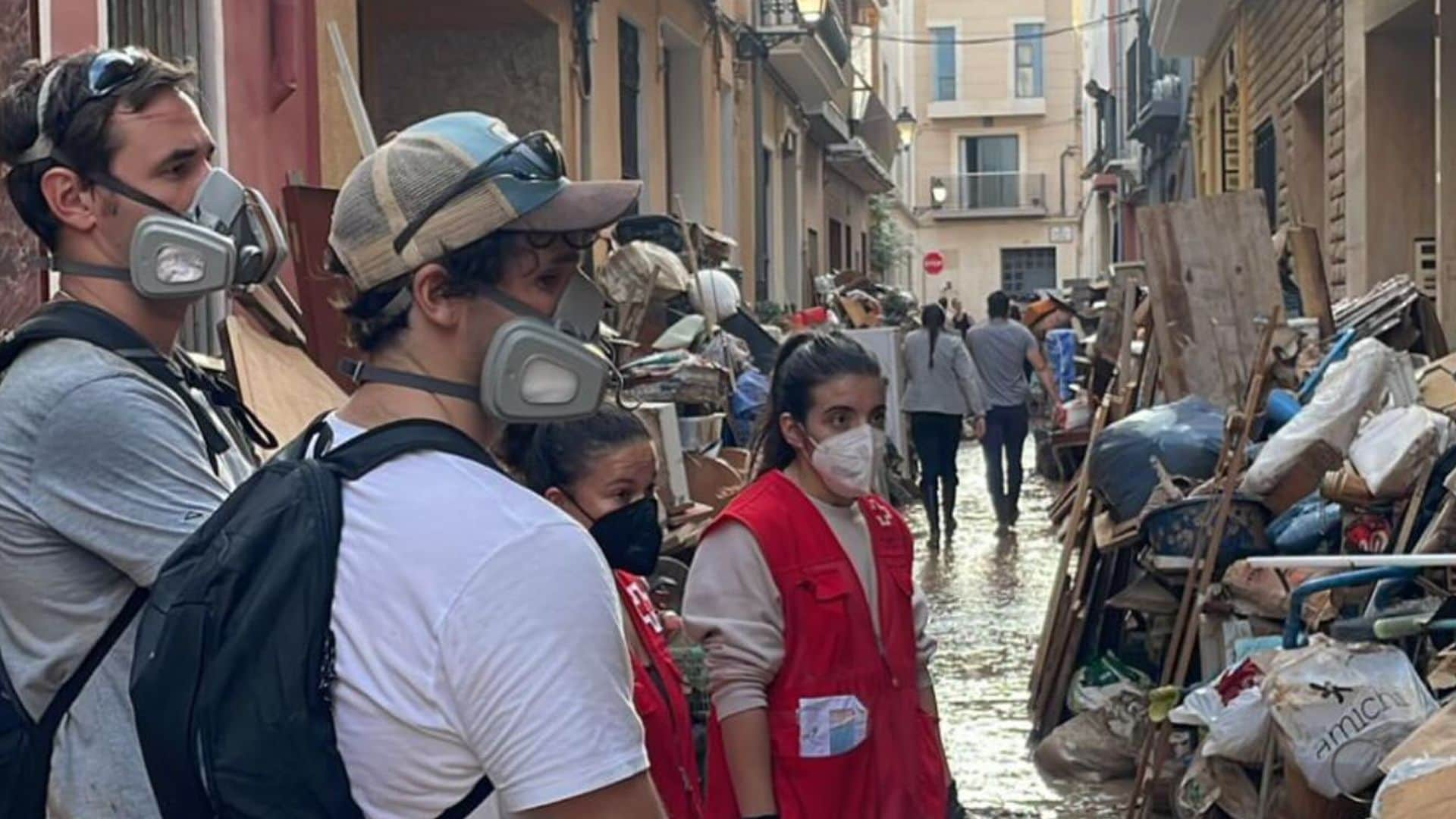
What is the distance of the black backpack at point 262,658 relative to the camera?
166 centimetres

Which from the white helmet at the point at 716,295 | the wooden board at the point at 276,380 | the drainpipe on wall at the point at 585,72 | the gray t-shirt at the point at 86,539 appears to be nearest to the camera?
the gray t-shirt at the point at 86,539

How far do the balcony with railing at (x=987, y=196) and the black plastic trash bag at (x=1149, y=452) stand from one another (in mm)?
48243

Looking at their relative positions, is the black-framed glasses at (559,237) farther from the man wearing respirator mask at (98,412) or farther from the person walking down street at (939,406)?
the person walking down street at (939,406)

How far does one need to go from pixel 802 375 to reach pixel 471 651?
2192 millimetres

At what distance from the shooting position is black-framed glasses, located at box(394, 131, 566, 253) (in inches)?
70.6

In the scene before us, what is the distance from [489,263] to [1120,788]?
541cm

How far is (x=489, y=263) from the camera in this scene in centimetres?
182

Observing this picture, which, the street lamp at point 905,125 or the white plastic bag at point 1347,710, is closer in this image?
the white plastic bag at point 1347,710

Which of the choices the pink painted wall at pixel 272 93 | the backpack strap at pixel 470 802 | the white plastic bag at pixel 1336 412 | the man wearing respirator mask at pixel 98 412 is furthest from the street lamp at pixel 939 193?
the backpack strap at pixel 470 802

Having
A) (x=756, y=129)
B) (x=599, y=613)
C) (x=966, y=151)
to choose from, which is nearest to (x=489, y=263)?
(x=599, y=613)

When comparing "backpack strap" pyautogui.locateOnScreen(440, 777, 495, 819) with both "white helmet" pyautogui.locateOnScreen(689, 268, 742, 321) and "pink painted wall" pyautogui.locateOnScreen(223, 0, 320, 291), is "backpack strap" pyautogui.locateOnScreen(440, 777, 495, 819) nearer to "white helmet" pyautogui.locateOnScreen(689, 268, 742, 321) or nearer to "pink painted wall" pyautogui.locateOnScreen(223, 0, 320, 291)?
"pink painted wall" pyautogui.locateOnScreen(223, 0, 320, 291)

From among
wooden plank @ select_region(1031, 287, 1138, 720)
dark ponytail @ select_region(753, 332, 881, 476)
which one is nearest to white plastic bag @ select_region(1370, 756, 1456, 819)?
dark ponytail @ select_region(753, 332, 881, 476)

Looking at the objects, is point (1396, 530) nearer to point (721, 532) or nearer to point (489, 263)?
point (721, 532)

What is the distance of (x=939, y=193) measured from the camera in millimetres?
55062
